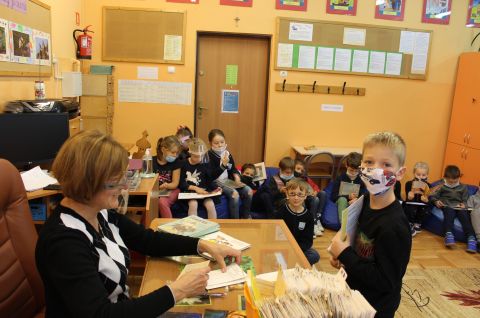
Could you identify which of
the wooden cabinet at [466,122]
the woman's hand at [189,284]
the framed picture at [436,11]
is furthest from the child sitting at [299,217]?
the framed picture at [436,11]

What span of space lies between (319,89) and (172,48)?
1904mm

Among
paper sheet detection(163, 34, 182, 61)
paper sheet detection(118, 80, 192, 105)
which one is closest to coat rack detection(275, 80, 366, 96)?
paper sheet detection(118, 80, 192, 105)

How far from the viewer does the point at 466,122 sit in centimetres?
513

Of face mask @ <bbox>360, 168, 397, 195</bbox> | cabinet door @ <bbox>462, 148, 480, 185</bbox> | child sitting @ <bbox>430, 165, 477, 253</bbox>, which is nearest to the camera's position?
face mask @ <bbox>360, 168, 397, 195</bbox>

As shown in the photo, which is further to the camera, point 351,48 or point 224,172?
point 351,48

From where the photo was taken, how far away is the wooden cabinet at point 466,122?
4.95 m

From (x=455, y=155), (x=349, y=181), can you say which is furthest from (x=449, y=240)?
(x=455, y=155)

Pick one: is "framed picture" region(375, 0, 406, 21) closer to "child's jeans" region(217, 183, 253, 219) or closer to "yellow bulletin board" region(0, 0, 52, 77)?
"child's jeans" region(217, 183, 253, 219)

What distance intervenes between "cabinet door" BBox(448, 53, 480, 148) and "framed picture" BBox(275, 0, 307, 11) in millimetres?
2225

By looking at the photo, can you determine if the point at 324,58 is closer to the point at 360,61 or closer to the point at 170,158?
the point at 360,61

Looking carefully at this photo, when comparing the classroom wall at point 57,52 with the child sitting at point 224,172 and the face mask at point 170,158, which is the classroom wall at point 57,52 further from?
the child sitting at point 224,172

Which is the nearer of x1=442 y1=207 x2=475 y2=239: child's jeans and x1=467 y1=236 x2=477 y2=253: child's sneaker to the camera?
x1=467 y1=236 x2=477 y2=253: child's sneaker

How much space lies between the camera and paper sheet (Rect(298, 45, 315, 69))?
16.4ft

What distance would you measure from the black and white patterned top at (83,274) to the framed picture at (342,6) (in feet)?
14.8
